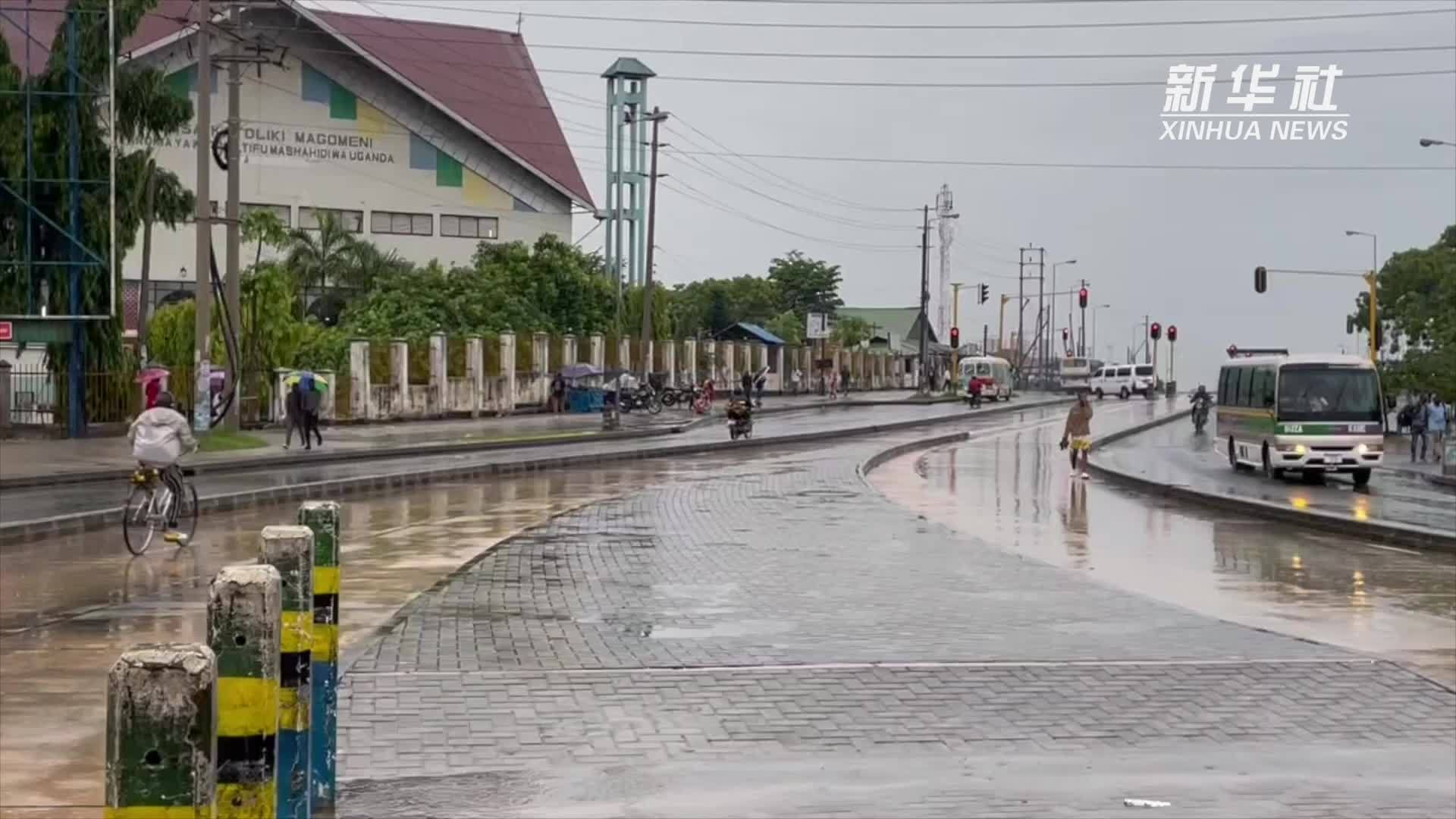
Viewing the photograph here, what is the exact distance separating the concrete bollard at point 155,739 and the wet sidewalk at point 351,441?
24601mm

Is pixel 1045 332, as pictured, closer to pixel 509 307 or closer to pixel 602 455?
pixel 509 307

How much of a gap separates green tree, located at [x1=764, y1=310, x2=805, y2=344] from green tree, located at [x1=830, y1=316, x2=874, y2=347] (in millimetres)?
6473

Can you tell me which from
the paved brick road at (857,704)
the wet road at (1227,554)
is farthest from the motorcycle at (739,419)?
the paved brick road at (857,704)

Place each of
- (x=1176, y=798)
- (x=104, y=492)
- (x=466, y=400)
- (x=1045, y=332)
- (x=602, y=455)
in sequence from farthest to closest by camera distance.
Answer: (x=1045, y=332) < (x=466, y=400) < (x=602, y=455) < (x=104, y=492) < (x=1176, y=798)

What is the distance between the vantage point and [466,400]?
53.2 metres

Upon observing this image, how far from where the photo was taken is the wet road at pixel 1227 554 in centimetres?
1249

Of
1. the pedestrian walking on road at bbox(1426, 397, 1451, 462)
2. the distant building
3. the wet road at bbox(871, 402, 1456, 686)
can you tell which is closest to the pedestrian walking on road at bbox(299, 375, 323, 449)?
the wet road at bbox(871, 402, 1456, 686)

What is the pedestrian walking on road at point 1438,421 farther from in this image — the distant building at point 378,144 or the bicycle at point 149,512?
the distant building at point 378,144

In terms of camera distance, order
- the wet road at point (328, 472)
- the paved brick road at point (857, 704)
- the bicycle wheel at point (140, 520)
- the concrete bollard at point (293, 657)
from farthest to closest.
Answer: the wet road at point (328, 472), the bicycle wheel at point (140, 520), the paved brick road at point (857, 704), the concrete bollard at point (293, 657)

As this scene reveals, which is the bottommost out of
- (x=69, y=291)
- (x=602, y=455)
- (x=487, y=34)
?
(x=602, y=455)

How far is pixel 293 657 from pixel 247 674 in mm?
1701

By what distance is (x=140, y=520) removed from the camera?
53.8 feet

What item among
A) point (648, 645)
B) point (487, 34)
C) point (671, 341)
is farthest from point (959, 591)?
point (487, 34)

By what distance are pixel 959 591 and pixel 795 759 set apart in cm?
611
